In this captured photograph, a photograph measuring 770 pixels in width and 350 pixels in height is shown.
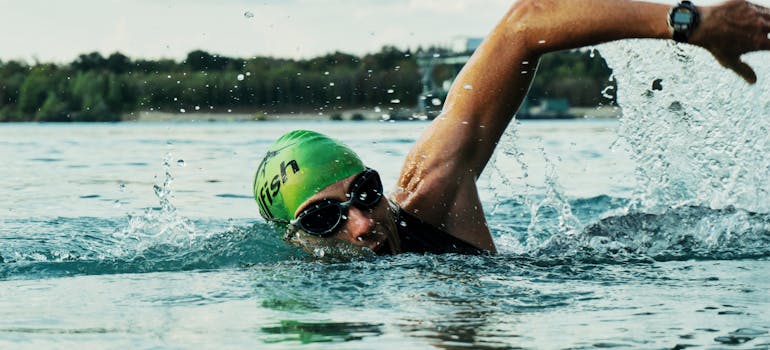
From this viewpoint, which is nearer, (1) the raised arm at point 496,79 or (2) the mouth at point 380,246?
(1) the raised arm at point 496,79

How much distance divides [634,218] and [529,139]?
569 inches

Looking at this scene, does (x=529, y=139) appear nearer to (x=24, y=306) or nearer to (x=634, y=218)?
(x=634, y=218)

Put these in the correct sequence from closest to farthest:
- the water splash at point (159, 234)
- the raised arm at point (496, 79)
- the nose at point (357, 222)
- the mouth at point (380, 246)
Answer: the raised arm at point (496, 79) < the nose at point (357, 222) < the mouth at point (380, 246) < the water splash at point (159, 234)

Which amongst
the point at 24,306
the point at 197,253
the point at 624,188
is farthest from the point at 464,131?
the point at 624,188

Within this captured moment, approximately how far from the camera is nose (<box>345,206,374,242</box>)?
14.4ft

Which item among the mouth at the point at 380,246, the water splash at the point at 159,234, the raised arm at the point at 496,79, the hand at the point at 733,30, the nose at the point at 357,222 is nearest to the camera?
the hand at the point at 733,30

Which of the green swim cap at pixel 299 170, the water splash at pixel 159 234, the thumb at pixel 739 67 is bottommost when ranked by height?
the water splash at pixel 159 234

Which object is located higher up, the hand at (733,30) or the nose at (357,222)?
the hand at (733,30)

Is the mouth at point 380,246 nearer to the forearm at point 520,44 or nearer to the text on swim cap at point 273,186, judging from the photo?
the text on swim cap at point 273,186

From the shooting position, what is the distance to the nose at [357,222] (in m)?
4.39

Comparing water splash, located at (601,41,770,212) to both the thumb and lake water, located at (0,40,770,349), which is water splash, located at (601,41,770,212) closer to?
lake water, located at (0,40,770,349)

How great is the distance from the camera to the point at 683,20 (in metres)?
3.71

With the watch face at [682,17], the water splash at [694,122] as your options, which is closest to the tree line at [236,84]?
the water splash at [694,122]

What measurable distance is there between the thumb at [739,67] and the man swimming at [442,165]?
306 mm
